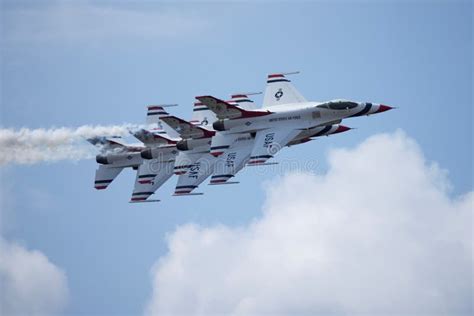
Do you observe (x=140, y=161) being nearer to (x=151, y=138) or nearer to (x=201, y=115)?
(x=151, y=138)

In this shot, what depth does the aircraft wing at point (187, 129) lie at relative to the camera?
8806 centimetres

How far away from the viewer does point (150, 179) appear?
91000 mm

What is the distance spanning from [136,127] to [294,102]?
37.7 ft

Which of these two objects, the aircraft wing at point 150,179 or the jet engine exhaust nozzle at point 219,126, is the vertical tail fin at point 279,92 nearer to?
the jet engine exhaust nozzle at point 219,126

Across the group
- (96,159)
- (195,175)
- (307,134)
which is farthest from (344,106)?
(96,159)

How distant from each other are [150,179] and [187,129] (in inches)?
204

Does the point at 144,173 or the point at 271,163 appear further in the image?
the point at 144,173

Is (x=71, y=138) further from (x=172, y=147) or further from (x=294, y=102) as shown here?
(x=294, y=102)

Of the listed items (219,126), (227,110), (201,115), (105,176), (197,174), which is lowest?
(197,174)

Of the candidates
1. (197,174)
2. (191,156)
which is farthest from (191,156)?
(197,174)

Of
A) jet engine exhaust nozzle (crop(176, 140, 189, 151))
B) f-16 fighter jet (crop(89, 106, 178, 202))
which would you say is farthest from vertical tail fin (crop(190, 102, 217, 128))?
jet engine exhaust nozzle (crop(176, 140, 189, 151))

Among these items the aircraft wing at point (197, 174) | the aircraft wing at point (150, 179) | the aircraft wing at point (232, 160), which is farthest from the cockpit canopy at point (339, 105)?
the aircraft wing at point (150, 179)

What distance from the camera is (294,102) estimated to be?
293ft

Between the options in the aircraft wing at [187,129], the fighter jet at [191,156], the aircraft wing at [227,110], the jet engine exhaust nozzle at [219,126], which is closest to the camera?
the aircraft wing at [227,110]
